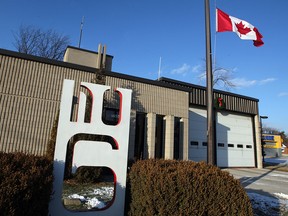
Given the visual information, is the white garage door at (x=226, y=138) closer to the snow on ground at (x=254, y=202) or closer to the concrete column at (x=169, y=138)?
the concrete column at (x=169, y=138)

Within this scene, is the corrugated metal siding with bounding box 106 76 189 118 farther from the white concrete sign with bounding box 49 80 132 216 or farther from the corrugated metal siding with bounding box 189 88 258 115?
the white concrete sign with bounding box 49 80 132 216

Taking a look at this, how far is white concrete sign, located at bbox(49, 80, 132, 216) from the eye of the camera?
4781mm

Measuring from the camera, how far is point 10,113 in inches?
409

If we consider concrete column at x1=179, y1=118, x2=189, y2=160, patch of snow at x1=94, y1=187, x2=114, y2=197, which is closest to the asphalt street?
concrete column at x1=179, y1=118, x2=189, y2=160

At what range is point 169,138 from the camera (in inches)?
557

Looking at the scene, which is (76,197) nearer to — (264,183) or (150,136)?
(150,136)

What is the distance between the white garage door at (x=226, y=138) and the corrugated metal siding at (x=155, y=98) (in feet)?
11.2

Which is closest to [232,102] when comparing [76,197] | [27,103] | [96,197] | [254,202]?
[254,202]

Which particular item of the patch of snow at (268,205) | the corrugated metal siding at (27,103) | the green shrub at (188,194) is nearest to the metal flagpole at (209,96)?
the patch of snow at (268,205)

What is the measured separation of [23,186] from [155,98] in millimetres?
11189

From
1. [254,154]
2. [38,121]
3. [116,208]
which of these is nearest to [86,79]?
[38,121]

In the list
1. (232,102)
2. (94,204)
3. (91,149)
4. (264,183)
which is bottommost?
(94,204)

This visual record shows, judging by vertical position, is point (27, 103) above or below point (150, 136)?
above

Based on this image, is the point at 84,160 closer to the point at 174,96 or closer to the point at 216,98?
the point at 174,96
